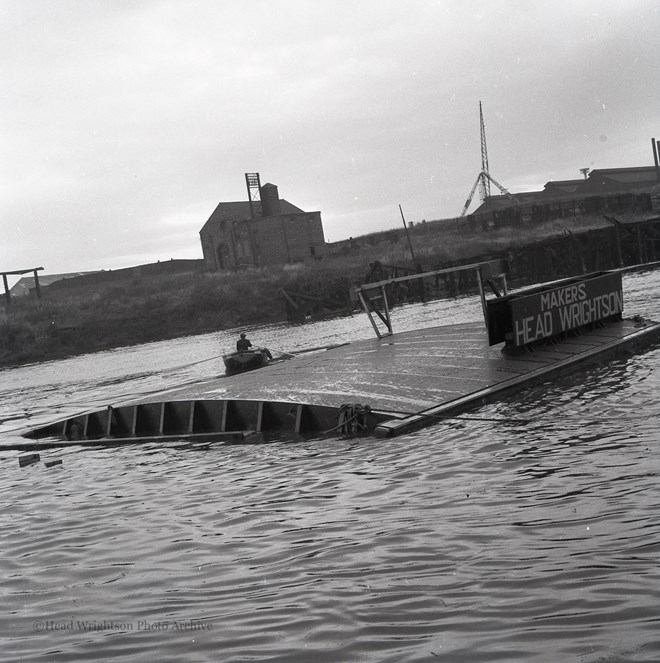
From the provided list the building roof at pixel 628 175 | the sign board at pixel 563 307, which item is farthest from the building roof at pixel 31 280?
the sign board at pixel 563 307

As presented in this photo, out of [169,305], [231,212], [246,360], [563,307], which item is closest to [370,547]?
[563,307]

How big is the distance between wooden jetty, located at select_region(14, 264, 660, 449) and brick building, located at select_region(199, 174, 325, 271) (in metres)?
63.0

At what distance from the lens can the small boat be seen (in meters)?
26.1

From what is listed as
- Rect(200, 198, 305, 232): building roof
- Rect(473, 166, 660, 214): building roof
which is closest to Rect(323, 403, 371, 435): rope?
Rect(200, 198, 305, 232): building roof

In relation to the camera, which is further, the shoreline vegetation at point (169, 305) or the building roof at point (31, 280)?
the building roof at point (31, 280)

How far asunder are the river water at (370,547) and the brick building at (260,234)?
6921cm

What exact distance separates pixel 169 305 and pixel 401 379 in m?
56.4

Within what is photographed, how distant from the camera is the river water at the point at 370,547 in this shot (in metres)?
5.18

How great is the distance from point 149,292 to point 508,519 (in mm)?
69392

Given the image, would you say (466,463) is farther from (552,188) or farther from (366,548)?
(552,188)

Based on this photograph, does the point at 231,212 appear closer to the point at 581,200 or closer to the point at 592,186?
the point at 581,200

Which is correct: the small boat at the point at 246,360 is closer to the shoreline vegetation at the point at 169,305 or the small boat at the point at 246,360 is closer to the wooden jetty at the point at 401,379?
the wooden jetty at the point at 401,379

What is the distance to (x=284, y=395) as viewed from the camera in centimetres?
1415

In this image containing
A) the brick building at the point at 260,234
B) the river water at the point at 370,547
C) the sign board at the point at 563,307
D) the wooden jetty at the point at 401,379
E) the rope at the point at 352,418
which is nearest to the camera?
the river water at the point at 370,547
